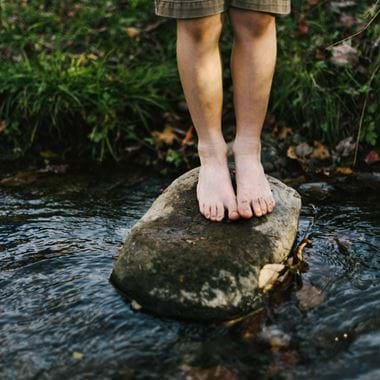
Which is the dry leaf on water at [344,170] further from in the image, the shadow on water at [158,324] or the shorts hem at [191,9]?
the shorts hem at [191,9]

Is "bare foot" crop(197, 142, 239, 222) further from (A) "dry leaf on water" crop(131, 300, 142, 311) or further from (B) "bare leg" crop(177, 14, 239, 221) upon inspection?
(A) "dry leaf on water" crop(131, 300, 142, 311)

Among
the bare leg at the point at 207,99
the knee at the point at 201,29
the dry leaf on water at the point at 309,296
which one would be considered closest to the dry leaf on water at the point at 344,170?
the bare leg at the point at 207,99

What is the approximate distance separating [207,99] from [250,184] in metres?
0.39

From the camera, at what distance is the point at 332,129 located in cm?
385

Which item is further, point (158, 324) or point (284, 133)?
point (284, 133)

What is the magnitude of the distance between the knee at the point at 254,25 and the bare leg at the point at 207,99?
8 centimetres

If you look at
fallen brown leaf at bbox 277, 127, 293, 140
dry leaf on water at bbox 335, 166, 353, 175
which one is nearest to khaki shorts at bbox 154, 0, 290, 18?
dry leaf on water at bbox 335, 166, 353, 175

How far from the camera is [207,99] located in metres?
2.49

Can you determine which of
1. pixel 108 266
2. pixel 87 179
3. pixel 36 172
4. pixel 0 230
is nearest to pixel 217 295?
pixel 108 266

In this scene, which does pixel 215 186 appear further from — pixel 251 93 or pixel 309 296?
pixel 309 296

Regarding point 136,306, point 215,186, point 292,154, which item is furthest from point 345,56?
point 136,306

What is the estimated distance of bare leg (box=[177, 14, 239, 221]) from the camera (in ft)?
7.80

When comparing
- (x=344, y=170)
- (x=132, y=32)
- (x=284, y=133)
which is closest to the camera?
(x=344, y=170)

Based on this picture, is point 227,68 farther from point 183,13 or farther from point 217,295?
point 217,295
